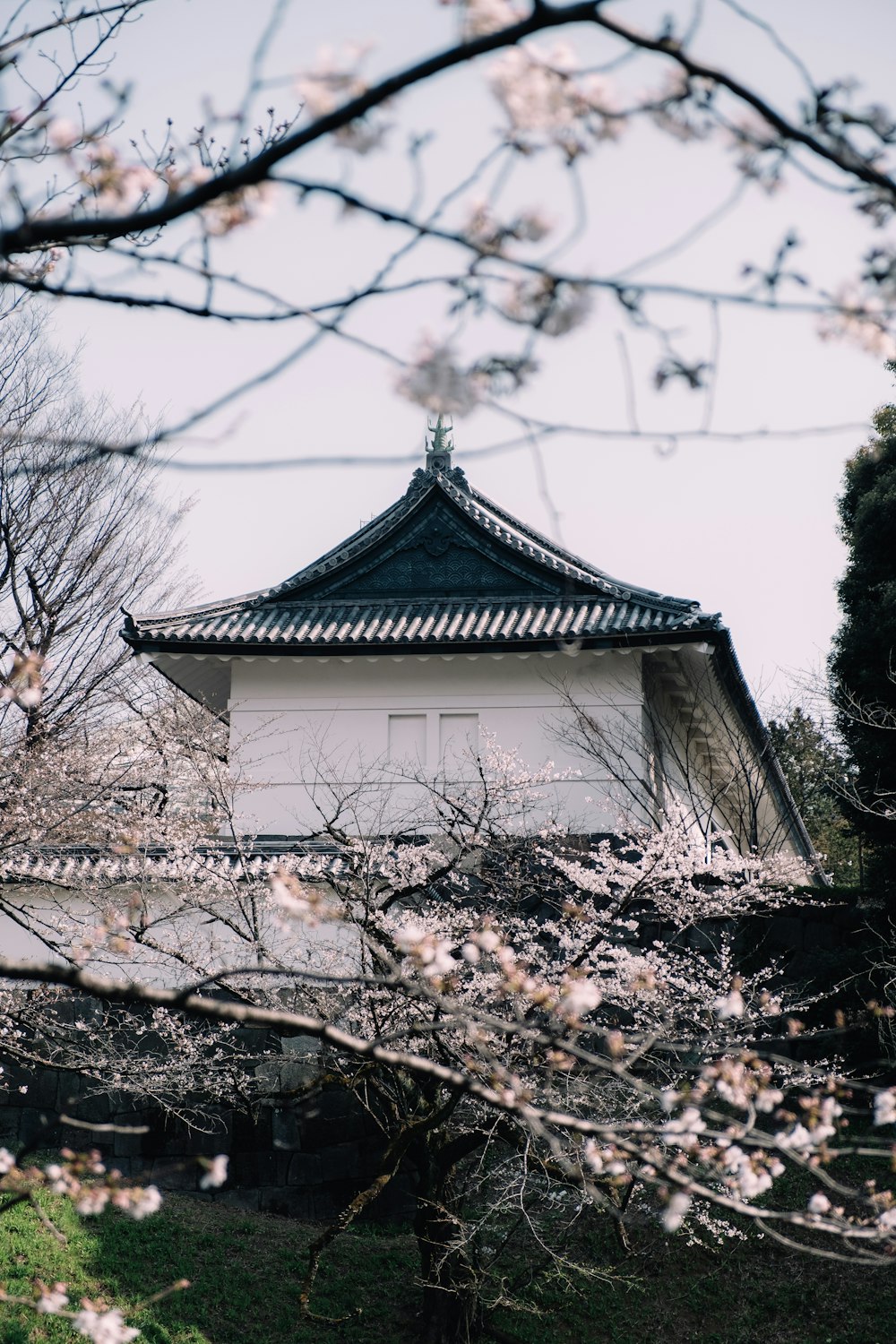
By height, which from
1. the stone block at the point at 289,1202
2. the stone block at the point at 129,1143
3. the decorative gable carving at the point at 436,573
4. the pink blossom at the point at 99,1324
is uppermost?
the decorative gable carving at the point at 436,573

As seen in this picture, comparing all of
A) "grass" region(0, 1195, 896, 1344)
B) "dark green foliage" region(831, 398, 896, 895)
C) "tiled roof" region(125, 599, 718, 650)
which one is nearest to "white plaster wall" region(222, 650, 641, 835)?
"tiled roof" region(125, 599, 718, 650)

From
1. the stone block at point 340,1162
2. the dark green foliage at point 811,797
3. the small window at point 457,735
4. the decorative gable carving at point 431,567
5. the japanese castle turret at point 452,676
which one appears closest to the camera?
the stone block at point 340,1162

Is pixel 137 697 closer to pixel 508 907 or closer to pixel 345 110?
pixel 508 907

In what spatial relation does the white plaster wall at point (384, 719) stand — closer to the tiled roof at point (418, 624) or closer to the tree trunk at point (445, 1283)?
the tiled roof at point (418, 624)

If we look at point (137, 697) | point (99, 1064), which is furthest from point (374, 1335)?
point (137, 697)

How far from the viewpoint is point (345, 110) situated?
253cm

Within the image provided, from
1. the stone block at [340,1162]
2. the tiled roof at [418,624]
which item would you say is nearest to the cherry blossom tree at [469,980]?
the stone block at [340,1162]

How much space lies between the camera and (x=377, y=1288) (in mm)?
10320

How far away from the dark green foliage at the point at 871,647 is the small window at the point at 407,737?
195 inches

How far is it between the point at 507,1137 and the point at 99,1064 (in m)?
3.96

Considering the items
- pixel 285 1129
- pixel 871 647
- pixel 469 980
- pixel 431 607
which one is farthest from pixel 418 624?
pixel 285 1129

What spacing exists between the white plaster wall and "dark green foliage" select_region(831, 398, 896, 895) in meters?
2.49

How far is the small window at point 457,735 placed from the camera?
582 inches

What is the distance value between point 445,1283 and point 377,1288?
1.35m
